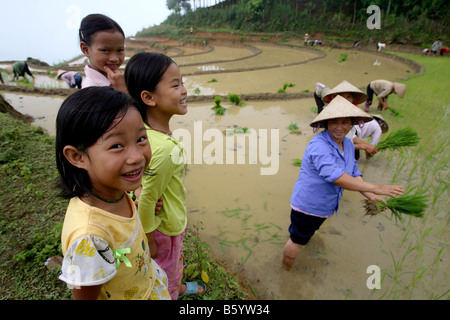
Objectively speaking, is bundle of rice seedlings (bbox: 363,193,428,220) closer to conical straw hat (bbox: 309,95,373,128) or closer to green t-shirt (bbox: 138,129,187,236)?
conical straw hat (bbox: 309,95,373,128)

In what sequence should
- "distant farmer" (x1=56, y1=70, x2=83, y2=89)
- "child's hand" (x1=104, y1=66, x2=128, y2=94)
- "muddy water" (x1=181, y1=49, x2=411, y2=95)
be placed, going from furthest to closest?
"muddy water" (x1=181, y1=49, x2=411, y2=95) < "distant farmer" (x1=56, y1=70, x2=83, y2=89) < "child's hand" (x1=104, y1=66, x2=128, y2=94)

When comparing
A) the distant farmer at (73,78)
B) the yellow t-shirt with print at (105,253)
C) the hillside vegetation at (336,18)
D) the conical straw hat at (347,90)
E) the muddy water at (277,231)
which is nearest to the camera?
the yellow t-shirt with print at (105,253)

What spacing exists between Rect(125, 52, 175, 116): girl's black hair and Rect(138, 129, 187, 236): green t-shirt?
0.86 feet

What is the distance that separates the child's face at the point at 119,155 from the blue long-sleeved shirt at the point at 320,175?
4.13 ft

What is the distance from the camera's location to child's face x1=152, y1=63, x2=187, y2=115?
133 cm

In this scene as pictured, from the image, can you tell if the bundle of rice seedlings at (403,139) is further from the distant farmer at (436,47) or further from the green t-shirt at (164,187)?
the distant farmer at (436,47)

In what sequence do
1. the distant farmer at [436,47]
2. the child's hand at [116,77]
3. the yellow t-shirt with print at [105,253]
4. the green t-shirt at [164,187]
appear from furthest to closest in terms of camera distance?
the distant farmer at [436,47] < the child's hand at [116,77] < the green t-shirt at [164,187] < the yellow t-shirt with print at [105,253]

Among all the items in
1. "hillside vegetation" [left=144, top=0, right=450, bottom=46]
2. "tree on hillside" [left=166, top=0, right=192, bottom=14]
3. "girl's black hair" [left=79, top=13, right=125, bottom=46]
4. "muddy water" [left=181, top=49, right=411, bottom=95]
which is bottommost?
"muddy water" [left=181, top=49, right=411, bottom=95]

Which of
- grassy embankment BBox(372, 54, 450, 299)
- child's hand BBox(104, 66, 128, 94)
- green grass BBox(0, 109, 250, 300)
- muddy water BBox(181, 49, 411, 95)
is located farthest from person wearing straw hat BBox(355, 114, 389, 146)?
muddy water BBox(181, 49, 411, 95)

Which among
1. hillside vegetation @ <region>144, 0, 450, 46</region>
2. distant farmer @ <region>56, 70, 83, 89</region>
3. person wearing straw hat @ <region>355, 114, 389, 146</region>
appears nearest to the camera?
person wearing straw hat @ <region>355, 114, 389, 146</region>

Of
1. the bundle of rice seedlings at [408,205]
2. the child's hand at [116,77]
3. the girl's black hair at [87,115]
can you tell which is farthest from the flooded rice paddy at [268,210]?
the girl's black hair at [87,115]

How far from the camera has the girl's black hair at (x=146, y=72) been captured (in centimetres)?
131
